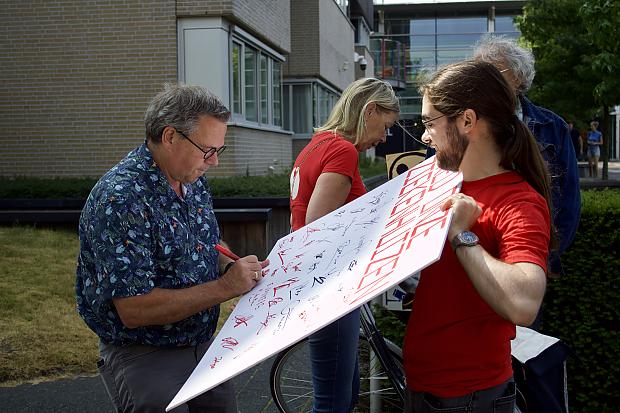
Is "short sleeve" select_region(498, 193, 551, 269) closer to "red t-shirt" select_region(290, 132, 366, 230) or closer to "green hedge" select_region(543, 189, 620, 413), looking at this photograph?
"red t-shirt" select_region(290, 132, 366, 230)

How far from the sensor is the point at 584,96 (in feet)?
81.5

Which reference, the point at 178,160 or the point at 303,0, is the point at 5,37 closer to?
the point at 303,0

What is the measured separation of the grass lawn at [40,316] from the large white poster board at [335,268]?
3.52 meters

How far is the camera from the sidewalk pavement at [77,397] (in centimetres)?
487

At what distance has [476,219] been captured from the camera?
6.49 feet

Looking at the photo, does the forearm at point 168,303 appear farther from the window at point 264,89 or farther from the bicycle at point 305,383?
the window at point 264,89

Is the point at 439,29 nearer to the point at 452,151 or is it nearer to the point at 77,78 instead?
the point at 77,78

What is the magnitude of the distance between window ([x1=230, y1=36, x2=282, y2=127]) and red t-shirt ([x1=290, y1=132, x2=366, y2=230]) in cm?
1024

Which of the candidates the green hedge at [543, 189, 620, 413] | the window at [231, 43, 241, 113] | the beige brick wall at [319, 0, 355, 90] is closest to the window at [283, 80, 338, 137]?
the beige brick wall at [319, 0, 355, 90]

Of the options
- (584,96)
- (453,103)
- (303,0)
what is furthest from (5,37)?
(584,96)

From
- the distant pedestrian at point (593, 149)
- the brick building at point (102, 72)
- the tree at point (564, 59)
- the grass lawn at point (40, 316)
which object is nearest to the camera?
the grass lawn at point (40, 316)

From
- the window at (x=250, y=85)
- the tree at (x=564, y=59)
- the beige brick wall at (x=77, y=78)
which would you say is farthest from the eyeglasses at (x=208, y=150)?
the tree at (x=564, y=59)

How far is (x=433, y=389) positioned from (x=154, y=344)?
3.15 ft

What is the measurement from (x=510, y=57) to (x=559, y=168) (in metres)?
0.55
